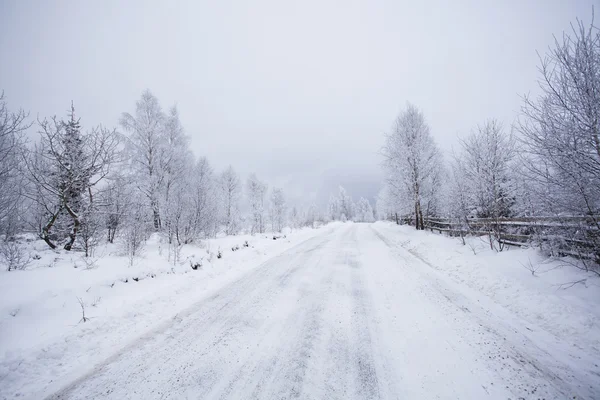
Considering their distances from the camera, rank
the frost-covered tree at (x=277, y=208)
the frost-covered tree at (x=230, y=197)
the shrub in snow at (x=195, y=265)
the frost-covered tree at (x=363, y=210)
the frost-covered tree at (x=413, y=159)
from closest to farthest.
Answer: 1. the shrub in snow at (x=195, y=265)
2. the frost-covered tree at (x=413, y=159)
3. the frost-covered tree at (x=230, y=197)
4. the frost-covered tree at (x=277, y=208)
5. the frost-covered tree at (x=363, y=210)

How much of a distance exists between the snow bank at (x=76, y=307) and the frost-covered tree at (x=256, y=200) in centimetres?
2119

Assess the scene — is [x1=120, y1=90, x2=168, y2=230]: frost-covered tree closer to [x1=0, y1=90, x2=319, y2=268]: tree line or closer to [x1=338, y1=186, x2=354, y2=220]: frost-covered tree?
[x1=0, y1=90, x2=319, y2=268]: tree line

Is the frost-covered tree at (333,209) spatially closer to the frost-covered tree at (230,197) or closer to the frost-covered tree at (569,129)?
the frost-covered tree at (230,197)

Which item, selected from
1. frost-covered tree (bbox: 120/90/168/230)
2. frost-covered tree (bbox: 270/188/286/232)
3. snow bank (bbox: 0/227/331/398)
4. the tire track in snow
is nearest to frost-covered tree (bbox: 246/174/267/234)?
frost-covered tree (bbox: 270/188/286/232)

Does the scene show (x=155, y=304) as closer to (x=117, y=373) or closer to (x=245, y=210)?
(x=117, y=373)

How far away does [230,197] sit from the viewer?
28328 millimetres

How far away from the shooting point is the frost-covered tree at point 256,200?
2981 cm

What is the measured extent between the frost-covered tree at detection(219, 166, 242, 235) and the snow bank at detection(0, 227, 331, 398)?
1830cm

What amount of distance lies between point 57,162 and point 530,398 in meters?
13.5

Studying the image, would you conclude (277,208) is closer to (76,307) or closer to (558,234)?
(76,307)

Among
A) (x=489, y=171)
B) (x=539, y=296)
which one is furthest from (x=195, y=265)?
(x=489, y=171)

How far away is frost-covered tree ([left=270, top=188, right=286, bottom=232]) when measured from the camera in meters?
32.2

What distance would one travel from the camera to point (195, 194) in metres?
14.1

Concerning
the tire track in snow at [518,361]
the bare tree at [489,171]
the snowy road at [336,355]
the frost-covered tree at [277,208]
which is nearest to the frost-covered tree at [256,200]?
the frost-covered tree at [277,208]
